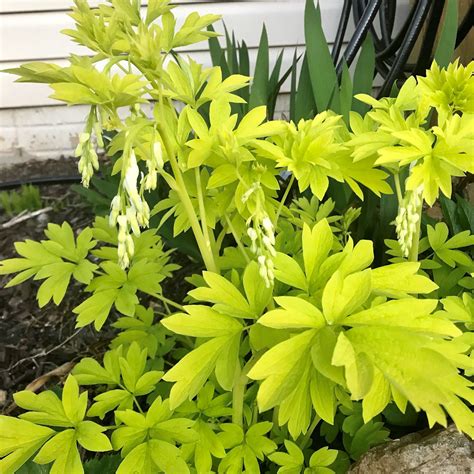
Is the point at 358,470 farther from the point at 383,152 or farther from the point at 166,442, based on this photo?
the point at 383,152

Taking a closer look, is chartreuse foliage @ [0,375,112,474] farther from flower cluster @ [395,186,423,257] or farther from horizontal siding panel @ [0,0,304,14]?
horizontal siding panel @ [0,0,304,14]

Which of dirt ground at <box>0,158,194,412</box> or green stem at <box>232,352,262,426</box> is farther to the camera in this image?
dirt ground at <box>0,158,194,412</box>

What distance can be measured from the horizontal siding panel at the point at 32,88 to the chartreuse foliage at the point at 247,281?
1.53 meters

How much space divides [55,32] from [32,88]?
276mm

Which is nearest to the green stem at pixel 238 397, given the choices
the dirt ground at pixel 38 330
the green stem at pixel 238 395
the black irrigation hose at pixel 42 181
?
the green stem at pixel 238 395

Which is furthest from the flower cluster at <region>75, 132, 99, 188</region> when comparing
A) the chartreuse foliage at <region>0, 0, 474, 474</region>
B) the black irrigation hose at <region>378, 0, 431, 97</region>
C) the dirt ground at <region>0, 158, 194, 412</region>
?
the black irrigation hose at <region>378, 0, 431, 97</region>

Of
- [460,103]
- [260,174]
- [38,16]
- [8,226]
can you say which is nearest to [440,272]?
[460,103]

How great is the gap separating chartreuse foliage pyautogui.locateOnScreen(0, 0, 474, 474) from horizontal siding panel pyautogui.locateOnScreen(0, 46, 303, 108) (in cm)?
153

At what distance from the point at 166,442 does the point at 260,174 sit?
1.35 feet

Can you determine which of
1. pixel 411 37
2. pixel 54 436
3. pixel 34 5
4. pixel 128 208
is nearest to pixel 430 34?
pixel 411 37

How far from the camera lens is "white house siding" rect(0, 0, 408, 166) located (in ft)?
7.52

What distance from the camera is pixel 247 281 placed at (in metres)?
0.77

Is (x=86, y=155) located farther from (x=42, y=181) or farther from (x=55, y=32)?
(x=55, y=32)

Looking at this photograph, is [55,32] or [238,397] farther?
[55,32]
